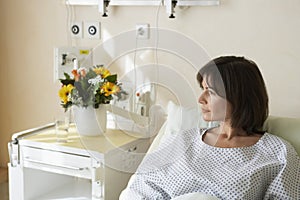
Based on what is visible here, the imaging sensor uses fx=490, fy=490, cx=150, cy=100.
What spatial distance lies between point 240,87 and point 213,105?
119 millimetres

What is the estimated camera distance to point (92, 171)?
205 cm

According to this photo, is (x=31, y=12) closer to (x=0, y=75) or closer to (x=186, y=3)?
(x=0, y=75)

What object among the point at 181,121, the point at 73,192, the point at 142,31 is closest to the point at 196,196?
the point at 181,121

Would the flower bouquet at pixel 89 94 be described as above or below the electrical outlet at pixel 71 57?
below

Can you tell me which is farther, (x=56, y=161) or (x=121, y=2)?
(x=121, y=2)

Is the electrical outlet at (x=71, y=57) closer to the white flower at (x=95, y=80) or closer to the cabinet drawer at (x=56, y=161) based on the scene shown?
the white flower at (x=95, y=80)

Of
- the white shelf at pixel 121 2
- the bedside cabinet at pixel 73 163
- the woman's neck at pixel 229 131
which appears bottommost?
the bedside cabinet at pixel 73 163

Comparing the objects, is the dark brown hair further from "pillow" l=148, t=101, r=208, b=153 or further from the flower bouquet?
the flower bouquet

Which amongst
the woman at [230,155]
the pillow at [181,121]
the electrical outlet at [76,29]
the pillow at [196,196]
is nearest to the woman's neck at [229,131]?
the woman at [230,155]

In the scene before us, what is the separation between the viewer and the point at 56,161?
217 cm

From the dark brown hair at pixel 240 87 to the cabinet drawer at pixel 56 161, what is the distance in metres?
0.67

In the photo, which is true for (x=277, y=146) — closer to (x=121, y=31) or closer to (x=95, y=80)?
(x=95, y=80)

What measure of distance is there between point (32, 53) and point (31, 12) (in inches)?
9.0

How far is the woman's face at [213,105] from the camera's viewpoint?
5.84ft
